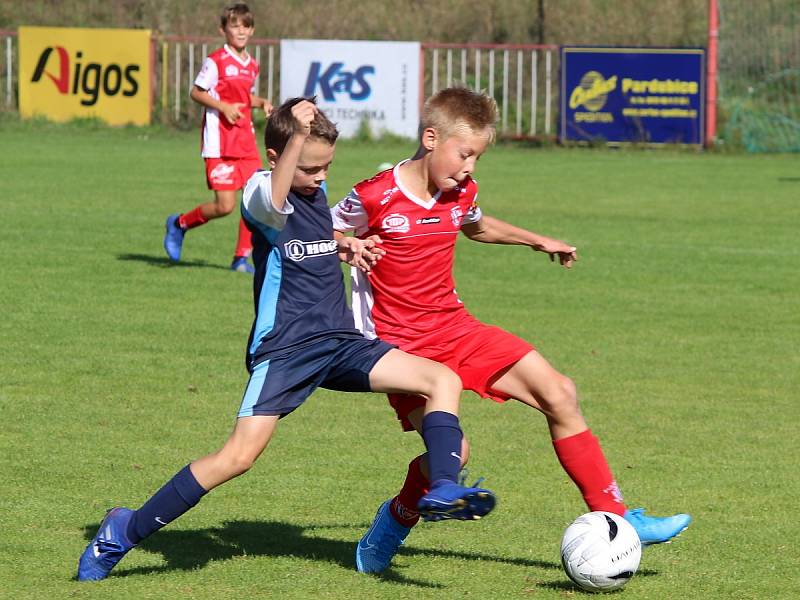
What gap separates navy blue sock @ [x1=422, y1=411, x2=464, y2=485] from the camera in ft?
15.3

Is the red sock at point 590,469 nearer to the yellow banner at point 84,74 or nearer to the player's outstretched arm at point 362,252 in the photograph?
the player's outstretched arm at point 362,252

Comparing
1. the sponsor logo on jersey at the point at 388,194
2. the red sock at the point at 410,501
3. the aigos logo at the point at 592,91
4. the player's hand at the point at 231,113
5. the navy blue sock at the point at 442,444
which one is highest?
the aigos logo at the point at 592,91

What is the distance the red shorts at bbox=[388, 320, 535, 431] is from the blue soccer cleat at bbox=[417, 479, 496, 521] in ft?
2.24

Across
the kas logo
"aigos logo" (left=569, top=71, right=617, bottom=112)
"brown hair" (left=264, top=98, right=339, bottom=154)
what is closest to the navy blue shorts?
"brown hair" (left=264, top=98, right=339, bottom=154)

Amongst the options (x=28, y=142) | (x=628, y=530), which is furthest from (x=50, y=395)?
(x=28, y=142)

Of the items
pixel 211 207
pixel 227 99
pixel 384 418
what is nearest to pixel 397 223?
pixel 384 418

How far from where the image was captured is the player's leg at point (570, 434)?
5.09 metres

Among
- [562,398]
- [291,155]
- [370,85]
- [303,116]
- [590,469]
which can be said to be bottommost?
[590,469]

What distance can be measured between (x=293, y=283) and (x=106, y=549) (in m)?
1.11

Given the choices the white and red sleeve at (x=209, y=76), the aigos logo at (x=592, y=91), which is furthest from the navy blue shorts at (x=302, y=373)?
the aigos logo at (x=592, y=91)

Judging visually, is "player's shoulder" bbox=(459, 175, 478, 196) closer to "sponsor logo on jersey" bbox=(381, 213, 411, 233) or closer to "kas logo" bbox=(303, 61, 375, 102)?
"sponsor logo on jersey" bbox=(381, 213, 411, 233)

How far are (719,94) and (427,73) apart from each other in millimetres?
5709

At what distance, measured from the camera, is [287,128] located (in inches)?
188

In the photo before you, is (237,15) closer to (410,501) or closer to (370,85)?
(410,501)
